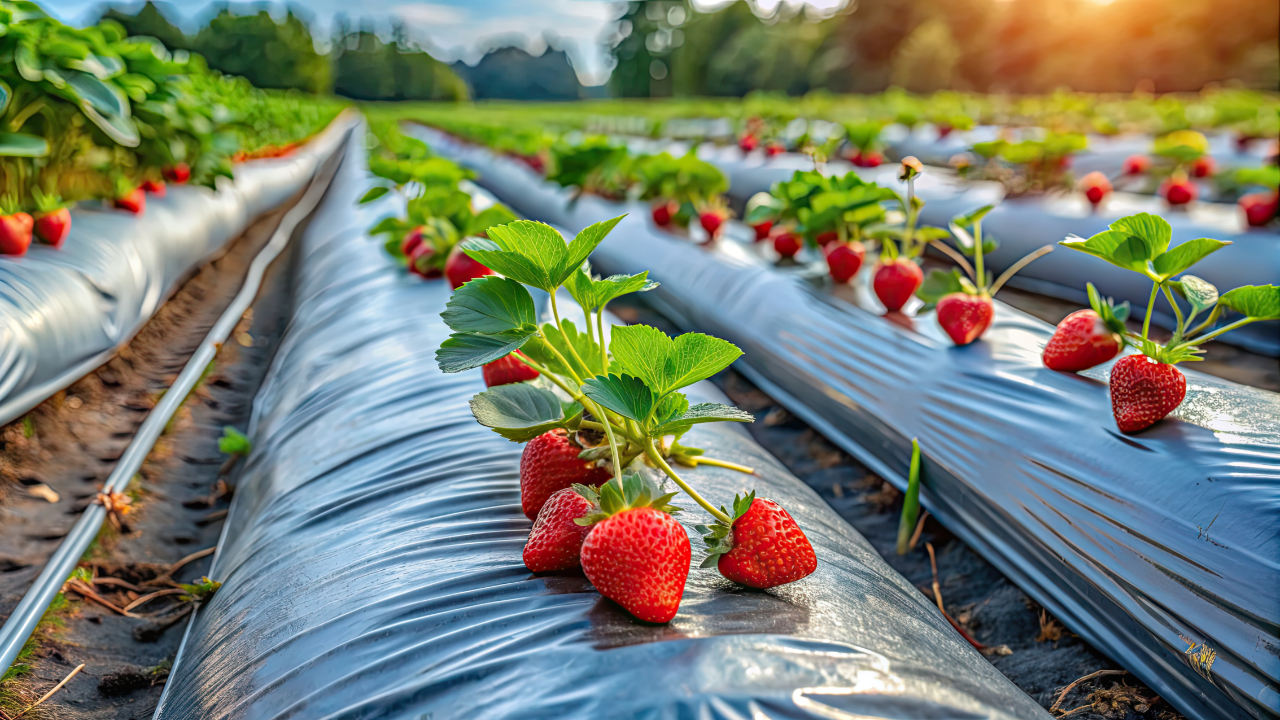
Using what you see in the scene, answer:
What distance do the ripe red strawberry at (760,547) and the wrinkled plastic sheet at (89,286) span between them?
2253 mm

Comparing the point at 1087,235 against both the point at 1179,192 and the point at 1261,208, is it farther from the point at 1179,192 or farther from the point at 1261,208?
the point at 1261,208

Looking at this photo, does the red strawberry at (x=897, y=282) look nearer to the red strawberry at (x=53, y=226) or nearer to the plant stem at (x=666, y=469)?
the plant stem at (x=666, y=469)

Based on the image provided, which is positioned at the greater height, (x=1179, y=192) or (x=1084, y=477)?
(x=1179, y=192)

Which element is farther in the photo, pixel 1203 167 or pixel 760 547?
pixel 1203 167

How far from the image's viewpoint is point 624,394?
931 mm

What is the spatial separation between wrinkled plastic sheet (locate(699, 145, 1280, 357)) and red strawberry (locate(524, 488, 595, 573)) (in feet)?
7.99

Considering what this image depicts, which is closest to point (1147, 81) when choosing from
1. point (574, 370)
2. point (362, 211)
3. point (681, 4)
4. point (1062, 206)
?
point (1062, 206)

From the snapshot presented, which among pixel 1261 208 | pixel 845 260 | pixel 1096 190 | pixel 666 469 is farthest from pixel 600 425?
pixel 1096 190

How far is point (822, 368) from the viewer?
2.46 meters

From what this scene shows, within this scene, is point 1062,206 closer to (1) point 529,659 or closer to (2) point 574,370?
(2) point 574,370

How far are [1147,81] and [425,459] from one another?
29945 mm

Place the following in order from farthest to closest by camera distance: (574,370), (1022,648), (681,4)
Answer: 1. (681,4)
2. (1022,648)
3. (574,370)

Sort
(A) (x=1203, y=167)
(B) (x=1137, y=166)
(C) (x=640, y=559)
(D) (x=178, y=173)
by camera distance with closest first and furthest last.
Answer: (C) (x=640, y=559) < (D) (x=178, y=173) < (A) (x=1203, y=167) < (B) (x=1137, y=166)

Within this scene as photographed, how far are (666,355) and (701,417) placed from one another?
5.0 inches
